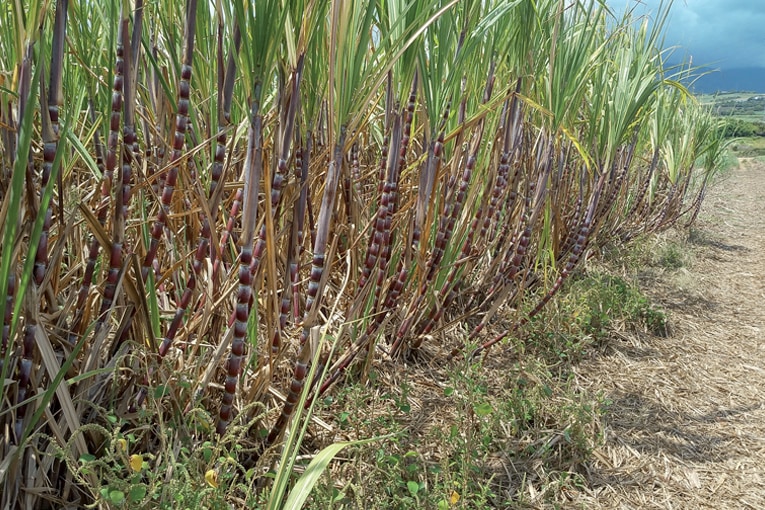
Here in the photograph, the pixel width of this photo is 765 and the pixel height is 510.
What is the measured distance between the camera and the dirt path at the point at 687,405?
1.42m

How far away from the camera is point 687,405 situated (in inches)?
73.0

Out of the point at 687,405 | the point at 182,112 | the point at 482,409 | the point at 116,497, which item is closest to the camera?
the point at 116,497

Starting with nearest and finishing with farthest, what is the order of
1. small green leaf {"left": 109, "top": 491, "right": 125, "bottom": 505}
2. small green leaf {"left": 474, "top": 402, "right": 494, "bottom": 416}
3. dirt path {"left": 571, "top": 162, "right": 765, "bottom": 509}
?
small green leaf {"left": 109, "top": 491, "right": 125, "bottom": 505} < small green leaf {"left": 474, "top": 402, "right": 494, "bottom": 416} < dirt path {"left": 571, "top": 162, "right": 765, "bottom": 509}

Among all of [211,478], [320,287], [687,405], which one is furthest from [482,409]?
[687,405]

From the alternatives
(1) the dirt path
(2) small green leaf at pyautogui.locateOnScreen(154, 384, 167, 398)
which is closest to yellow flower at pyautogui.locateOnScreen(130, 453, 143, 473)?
(2) small green leaf at pyautogui.locateOnScreen(154, 384, 167, 398)

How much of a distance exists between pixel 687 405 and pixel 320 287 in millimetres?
1451

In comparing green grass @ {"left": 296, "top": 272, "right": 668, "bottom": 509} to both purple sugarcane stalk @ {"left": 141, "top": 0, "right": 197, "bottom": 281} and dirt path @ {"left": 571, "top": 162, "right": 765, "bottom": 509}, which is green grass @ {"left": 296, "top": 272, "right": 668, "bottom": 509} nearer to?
dirt path @ {"left": 571, "top": 162, "right": 765, "bottom": 509}

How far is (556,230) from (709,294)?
55.4 inches

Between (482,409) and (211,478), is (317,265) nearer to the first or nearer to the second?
(211,478)

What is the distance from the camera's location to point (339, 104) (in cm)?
87

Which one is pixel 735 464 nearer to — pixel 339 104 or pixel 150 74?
pixel 339 104

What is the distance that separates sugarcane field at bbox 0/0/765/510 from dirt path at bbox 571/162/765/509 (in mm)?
11

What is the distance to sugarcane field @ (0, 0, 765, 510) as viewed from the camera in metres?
0.79

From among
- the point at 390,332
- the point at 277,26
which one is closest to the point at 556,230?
the point at 390,332
